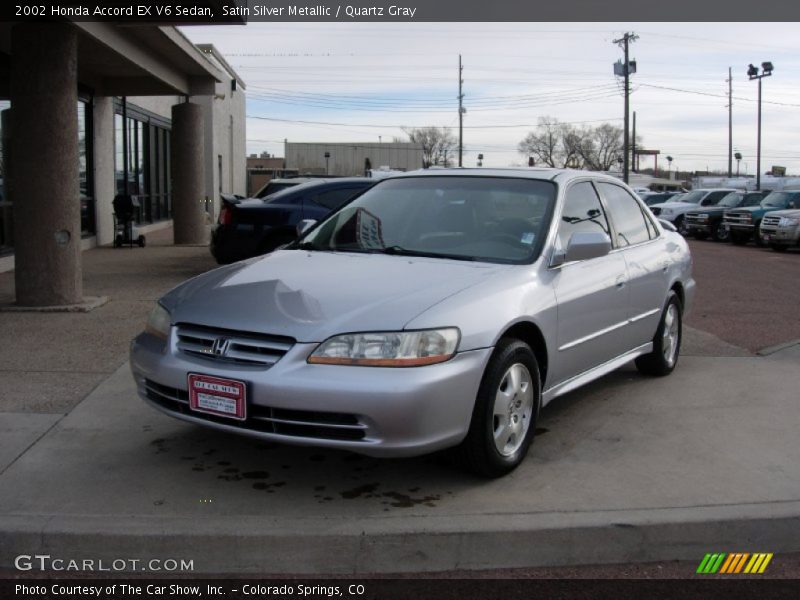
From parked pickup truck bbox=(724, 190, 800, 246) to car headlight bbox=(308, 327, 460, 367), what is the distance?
23548 mm

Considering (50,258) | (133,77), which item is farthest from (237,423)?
(133,77)

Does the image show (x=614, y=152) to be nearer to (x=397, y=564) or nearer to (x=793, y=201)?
(x=793, y=201)

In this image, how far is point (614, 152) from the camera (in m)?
99.3

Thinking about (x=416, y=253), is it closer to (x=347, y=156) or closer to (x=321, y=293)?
(x=321, y=293)

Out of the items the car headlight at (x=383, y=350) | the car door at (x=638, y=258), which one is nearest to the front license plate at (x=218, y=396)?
the car headlight at (x=383, y=350)

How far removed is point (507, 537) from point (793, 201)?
83.3 feet

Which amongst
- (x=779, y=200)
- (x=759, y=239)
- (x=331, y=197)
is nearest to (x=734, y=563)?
(x=331, y=197)

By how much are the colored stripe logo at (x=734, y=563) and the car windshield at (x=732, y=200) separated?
2696cm

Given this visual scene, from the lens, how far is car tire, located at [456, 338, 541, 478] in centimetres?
425

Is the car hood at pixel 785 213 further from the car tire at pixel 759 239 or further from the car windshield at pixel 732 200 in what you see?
the car windshield at pixel 732 200

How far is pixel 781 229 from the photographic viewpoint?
22875 mm

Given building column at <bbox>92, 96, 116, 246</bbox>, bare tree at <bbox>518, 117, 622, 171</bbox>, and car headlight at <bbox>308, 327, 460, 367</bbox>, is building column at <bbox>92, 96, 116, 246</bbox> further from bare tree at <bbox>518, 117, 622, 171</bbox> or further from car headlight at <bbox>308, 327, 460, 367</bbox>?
bare tree at <bbox>518, 117, 622, 171</bbox>

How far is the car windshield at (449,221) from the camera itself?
511cm

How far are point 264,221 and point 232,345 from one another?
7.71m
